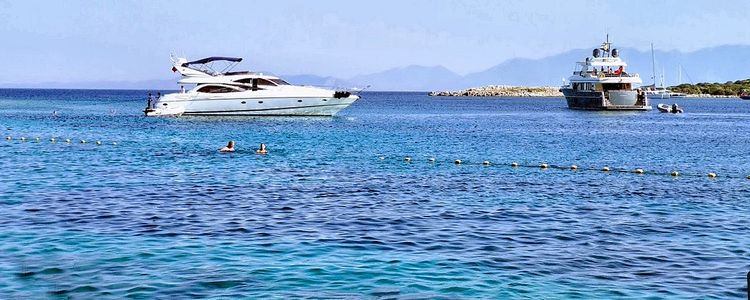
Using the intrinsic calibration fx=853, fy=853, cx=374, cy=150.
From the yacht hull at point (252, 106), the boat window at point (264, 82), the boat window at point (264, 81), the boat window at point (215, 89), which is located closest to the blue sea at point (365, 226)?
the boat window at point (264, 81)

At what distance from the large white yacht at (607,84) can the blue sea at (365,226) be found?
220ft

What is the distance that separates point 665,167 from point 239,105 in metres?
46.2

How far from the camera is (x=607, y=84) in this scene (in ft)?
360

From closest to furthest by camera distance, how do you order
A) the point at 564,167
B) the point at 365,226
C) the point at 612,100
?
the point at 365,226 < the point at 564,167 < the point at 612,100

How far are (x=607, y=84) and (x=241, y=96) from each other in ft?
176

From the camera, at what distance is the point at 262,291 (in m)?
14.1

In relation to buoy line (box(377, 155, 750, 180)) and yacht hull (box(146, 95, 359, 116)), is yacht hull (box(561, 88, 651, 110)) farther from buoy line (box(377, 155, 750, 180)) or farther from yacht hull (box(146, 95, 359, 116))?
buoy line (box(377, 155, 750, 180))

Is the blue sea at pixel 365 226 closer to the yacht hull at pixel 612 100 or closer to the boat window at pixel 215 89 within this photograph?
the boat window at pixel 215 89

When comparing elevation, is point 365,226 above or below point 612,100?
below

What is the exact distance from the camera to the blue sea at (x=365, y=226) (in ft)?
48.2

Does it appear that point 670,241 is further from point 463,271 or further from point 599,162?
point 599,162

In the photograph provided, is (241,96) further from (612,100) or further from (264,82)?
(612,100)

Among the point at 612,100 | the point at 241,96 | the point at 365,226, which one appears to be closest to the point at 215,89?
the point at 241,96

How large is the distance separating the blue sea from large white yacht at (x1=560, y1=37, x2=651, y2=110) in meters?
67.2
